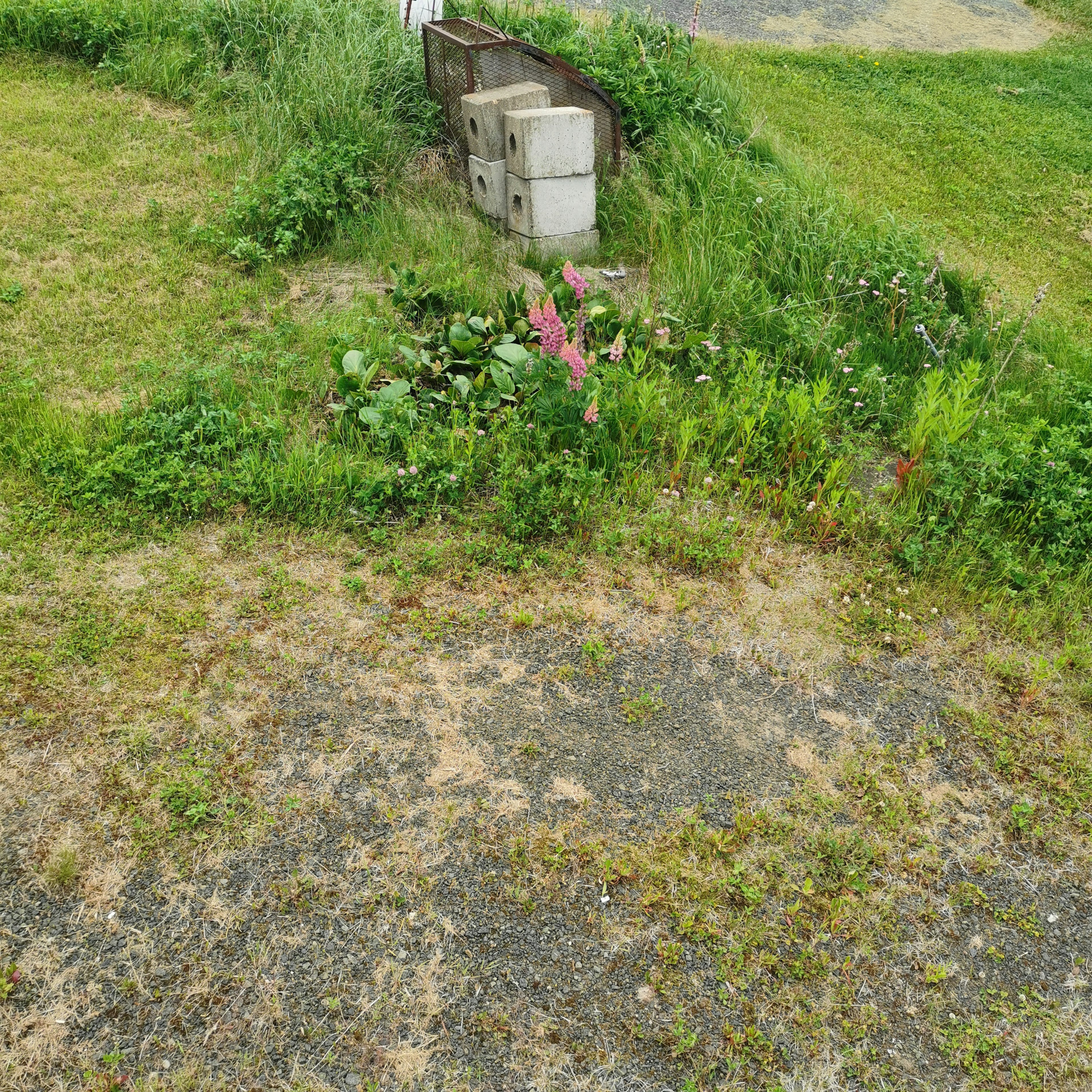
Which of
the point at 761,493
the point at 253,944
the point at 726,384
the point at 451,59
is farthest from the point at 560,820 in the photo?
the point at 451,59

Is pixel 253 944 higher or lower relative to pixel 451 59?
lower

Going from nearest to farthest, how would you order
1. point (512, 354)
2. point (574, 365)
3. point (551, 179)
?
point (574, 365), point (512, 354), point (551, 179)

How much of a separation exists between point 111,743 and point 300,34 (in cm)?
606

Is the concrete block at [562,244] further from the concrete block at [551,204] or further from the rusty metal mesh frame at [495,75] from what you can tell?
the rusty metal mesh frame at [495,75]

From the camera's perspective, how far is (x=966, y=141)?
28.2 feet

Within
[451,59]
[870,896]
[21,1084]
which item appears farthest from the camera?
[451,59]

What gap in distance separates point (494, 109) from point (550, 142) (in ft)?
1.44

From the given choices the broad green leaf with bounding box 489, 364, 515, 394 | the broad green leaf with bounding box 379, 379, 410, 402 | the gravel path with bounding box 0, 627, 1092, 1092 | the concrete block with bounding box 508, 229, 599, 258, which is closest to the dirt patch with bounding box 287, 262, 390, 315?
the concrete block with bounding box 508, 229, 599, 258

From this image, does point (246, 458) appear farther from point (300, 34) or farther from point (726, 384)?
point (300, 34)

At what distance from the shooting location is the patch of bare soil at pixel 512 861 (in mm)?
2512

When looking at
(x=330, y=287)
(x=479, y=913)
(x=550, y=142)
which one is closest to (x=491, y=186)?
(x=550, y=142)

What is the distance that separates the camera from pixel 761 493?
423cm

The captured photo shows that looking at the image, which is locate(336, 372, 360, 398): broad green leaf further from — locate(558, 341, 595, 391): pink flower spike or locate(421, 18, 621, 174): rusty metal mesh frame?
locate(421, 18, 621, 174): rusty metal mesh frame

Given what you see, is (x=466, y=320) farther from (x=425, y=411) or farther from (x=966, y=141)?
(x=966, y=141)
